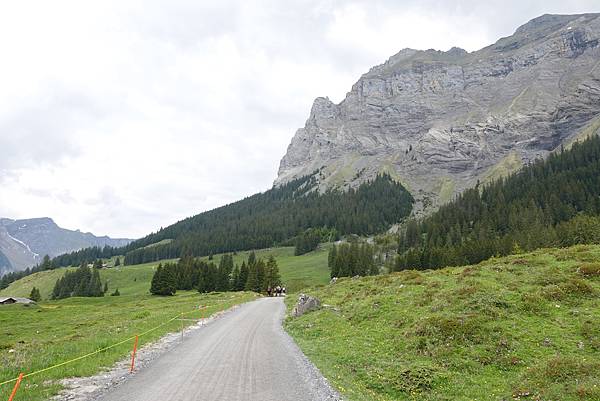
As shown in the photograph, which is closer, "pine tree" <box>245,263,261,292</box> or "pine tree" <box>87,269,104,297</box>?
"pine tree" <box>245,263,261,292</box>

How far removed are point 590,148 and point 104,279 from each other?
24133 cm

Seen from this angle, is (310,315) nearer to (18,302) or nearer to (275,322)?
(275,322)

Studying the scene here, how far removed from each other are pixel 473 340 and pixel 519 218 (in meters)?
127

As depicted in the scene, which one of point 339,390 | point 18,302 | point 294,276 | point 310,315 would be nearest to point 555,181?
point 294,276

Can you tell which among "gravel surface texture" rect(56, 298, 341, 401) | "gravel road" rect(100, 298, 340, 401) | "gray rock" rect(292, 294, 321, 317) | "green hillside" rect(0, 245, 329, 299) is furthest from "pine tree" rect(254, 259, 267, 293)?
"gravel surface texture" rect(56, 298, 341, 401)

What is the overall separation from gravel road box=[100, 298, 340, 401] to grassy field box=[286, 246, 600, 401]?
146cm

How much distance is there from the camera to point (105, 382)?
16.0 m

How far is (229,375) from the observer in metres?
16.9

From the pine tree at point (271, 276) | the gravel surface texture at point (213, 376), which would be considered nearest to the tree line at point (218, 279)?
the pine tree at point (271, 276)

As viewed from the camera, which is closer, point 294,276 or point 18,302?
point 18,302

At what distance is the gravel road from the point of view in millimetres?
14016

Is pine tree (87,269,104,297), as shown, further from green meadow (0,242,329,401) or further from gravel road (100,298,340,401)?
gravel road (100,298,340,401)

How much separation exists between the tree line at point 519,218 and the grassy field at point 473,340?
194ft

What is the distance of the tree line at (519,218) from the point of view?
94875 millimetres
